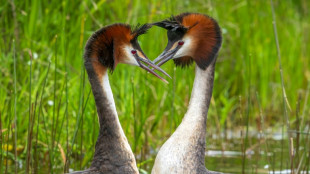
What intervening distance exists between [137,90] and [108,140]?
2422 mm

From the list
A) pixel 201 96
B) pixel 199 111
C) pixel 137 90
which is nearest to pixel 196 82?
pixel 201 96

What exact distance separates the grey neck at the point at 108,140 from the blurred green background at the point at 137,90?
269 millimetres

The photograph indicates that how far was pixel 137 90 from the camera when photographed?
7906 mm

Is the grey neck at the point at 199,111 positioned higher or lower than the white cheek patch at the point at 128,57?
lower

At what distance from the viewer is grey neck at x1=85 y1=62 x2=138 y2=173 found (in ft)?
17.9

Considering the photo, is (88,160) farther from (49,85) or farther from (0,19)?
(0,19)

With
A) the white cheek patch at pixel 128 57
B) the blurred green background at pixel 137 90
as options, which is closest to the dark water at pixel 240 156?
the blurred green background at pixel 137 90

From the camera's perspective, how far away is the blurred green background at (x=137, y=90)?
6.63 meters

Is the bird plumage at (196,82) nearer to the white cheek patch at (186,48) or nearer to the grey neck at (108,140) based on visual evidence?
the white cheek patch at (186,48)

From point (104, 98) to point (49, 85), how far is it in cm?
246

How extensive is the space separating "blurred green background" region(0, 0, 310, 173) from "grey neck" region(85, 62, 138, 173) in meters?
0.27

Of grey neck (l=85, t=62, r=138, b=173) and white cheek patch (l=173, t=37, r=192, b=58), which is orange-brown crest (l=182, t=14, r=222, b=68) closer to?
white cheek patch (l=173, t=37, r=192, b=58)

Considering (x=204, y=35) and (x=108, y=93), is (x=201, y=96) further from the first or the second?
(x=108, y=93)

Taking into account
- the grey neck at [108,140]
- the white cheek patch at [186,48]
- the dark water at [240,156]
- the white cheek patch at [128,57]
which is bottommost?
the dark water at [240,156]
